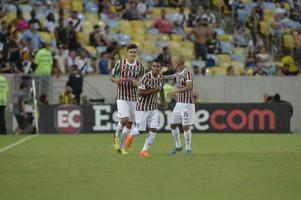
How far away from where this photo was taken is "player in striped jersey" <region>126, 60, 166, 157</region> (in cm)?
1756

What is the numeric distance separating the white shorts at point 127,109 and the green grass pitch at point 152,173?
796 mm

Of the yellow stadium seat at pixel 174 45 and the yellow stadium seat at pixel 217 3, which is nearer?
the yellow stadium seat at pixel 174 45

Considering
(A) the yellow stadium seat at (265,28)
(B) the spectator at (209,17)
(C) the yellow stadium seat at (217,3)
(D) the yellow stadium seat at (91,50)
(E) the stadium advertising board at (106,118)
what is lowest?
(E) the stadium advertising board at (106,118)

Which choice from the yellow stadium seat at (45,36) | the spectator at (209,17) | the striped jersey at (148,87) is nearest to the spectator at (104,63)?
the yellow stadium seat at (45,36)

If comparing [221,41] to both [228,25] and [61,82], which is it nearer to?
[228,25]

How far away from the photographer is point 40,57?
→ 1146 inches

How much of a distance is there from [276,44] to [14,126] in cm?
1065

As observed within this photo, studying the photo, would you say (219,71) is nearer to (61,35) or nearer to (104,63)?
(104,63)

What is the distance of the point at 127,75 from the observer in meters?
A: 18.2

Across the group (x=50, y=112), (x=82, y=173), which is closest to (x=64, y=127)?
(x=50, y=112)

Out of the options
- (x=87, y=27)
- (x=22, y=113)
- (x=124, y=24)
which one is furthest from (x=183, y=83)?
(x=124, y=24)

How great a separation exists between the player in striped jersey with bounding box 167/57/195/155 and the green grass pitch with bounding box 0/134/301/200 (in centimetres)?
57

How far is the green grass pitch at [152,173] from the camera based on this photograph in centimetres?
1089

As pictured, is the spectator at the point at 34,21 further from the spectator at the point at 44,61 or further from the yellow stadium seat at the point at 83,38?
the yellow stadium seat at the point at 83,38
